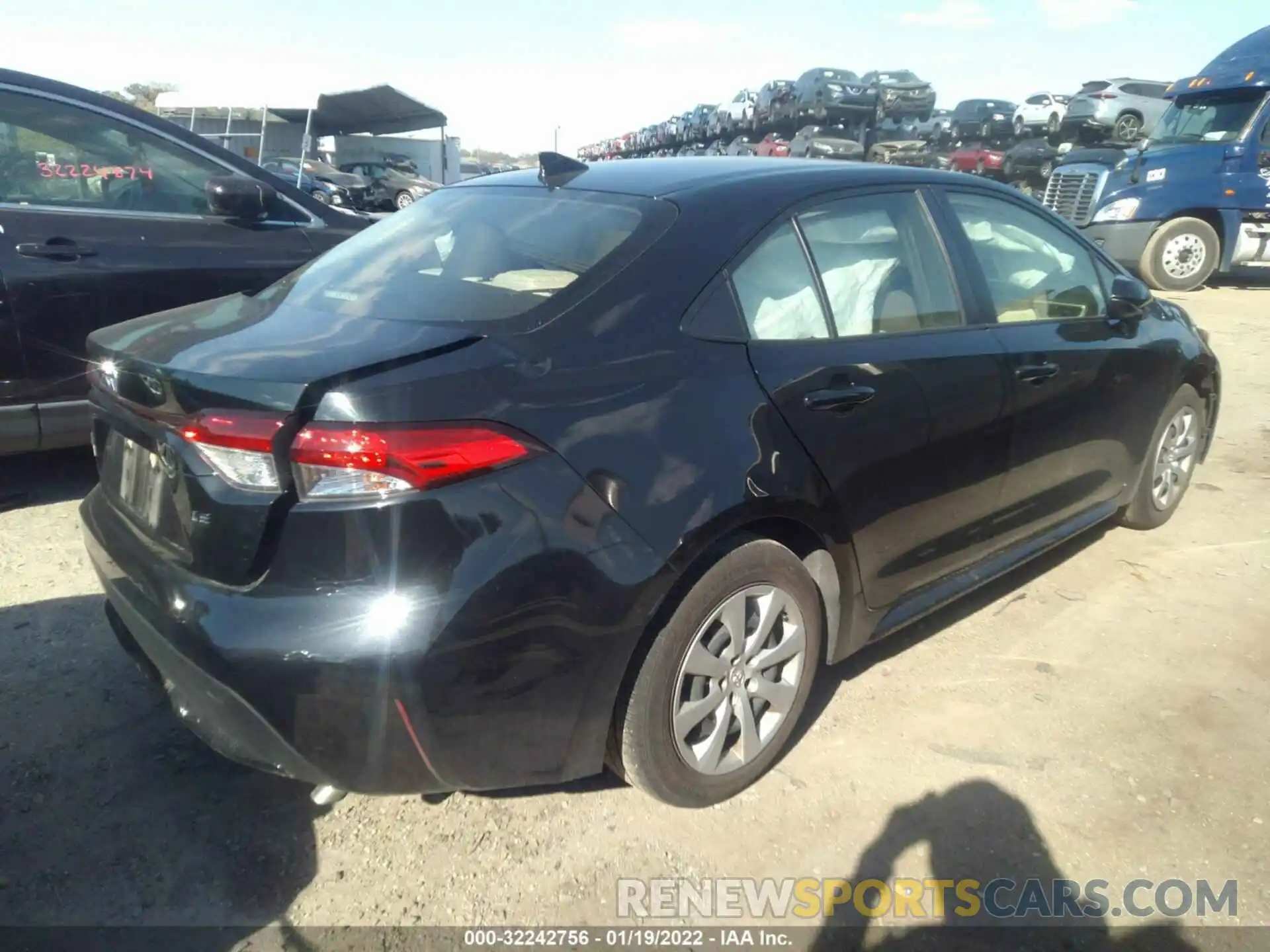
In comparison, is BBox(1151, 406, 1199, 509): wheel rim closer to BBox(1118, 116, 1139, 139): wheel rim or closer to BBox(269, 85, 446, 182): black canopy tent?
BBox(269, 85, 446, 182): black canopy tent

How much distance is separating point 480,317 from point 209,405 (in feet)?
2.06

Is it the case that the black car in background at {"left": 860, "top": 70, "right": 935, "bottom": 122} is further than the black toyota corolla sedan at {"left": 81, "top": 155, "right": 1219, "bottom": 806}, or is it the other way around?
the black car in background at {"left": 860, "top": 70, "right": 935, "bottom": 122}

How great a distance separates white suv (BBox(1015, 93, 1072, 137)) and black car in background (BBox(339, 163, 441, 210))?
1621cm

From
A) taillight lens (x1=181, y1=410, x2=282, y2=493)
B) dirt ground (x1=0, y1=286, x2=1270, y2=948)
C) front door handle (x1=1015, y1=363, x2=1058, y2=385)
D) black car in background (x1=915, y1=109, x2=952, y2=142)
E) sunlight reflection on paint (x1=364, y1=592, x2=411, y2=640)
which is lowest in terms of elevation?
dirt ground (x1=0, y1=286, x2=1270, y2=948)

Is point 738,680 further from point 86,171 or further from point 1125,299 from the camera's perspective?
point 86,171

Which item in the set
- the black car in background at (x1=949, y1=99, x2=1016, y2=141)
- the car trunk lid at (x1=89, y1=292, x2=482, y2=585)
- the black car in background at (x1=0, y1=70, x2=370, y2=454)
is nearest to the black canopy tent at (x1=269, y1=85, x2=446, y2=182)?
the black car in background at (x1=949, y1=99, x2=1016, y2=141)

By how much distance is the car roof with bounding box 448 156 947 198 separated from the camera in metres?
2.79

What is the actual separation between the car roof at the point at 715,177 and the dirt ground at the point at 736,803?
5.30ft

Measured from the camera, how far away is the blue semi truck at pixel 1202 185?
11781 mm

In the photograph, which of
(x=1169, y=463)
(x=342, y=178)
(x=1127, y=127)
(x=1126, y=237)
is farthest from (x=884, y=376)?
(x=342, y=178)

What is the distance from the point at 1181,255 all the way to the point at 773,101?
67.0ft

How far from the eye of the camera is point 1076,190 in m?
14.7

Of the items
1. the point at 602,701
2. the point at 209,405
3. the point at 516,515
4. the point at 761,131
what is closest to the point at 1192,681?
the point at 602,701

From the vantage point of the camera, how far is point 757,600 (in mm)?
2559
